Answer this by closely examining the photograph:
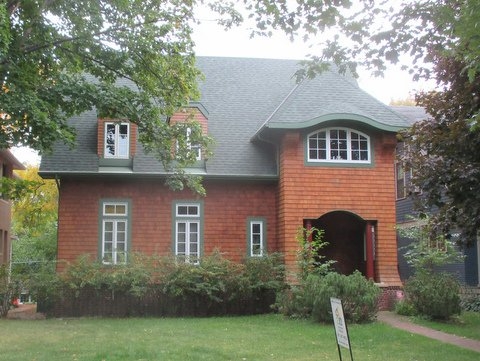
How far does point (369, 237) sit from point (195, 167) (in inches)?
235

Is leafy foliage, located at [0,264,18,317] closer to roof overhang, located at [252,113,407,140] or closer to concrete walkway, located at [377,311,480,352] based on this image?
roof overhang, located at [252,113,407,140]

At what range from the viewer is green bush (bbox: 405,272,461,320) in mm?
14430

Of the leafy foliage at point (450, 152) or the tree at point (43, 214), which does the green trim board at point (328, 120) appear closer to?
the leafy foliage at point (450, 152)

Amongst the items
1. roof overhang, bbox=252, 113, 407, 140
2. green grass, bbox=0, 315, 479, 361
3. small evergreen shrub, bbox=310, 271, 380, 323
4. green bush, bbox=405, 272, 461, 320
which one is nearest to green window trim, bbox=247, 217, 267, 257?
roof overhang, bbox=252, 113, 407, 140

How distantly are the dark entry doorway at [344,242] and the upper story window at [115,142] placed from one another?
23.6 ft

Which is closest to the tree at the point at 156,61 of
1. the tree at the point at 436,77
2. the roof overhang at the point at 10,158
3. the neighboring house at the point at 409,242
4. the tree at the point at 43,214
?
the tree at the point at 436,77

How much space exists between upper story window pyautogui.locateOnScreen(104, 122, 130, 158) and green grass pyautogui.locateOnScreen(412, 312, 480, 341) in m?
10.1

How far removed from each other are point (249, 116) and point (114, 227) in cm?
636

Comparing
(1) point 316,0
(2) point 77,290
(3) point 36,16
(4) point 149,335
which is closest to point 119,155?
(2) point 77,290

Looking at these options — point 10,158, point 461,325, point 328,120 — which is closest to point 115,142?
point 328,120

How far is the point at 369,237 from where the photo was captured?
18.3 meters

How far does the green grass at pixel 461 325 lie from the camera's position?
12758mm

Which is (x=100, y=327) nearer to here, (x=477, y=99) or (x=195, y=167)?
(x=195, y=167)

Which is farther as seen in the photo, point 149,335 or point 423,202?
point 149,335
